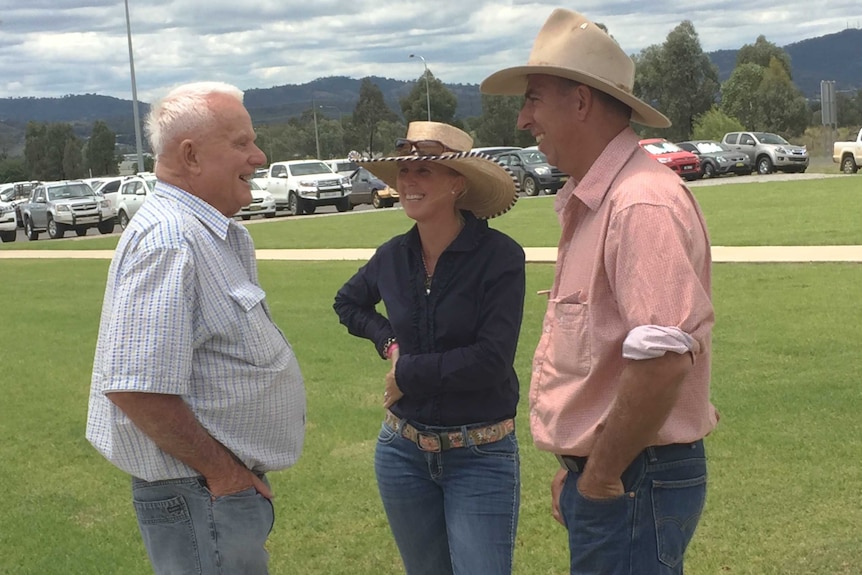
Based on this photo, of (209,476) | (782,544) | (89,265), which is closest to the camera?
(209,476)

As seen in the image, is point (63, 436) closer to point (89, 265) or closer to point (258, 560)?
point (258, 560)

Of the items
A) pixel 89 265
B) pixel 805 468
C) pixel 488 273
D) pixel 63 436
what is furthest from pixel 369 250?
pixel 488 273

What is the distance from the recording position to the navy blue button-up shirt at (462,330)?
3.20 m

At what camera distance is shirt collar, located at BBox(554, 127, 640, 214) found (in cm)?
255

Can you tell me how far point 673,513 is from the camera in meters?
2.56

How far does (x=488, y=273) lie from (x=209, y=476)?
43.4 inches

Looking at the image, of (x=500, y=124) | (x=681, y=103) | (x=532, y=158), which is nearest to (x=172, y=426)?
(x=532, y=158)

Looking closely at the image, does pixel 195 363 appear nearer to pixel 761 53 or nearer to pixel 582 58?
pixel 582 58

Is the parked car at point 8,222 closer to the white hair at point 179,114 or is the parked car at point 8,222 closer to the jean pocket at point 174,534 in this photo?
the white hair at point 179,114

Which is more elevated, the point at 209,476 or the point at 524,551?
the point at 209,476

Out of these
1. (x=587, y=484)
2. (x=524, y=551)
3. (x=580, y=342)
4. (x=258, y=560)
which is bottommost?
(x=524, y=551)

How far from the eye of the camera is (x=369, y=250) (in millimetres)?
18375

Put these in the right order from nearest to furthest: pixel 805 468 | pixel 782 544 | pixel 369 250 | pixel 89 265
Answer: pixel 782 544, pixel 805 468, pixel 369 250, pixel 89 265

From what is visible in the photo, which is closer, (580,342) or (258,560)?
(580,342)
